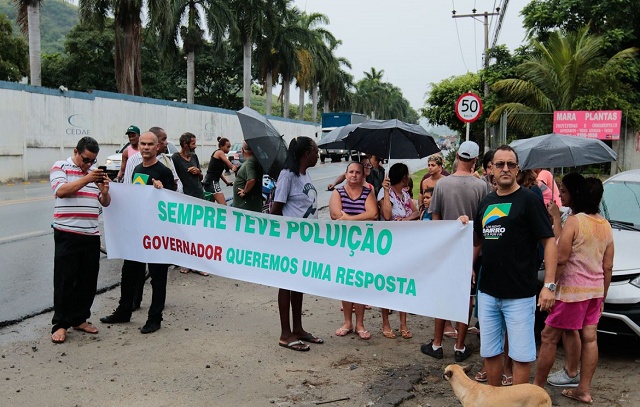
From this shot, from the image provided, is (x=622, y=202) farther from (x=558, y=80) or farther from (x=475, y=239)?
(x=558, y=80)

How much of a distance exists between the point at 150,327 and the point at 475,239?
320cm

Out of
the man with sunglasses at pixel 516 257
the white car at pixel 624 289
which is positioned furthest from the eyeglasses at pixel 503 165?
the white car at pixel 624 289

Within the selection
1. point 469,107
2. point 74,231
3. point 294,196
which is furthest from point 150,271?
point 469,107

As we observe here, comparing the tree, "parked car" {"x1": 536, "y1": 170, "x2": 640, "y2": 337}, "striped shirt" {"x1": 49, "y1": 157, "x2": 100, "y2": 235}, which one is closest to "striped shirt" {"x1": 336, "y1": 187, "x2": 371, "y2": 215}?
"parked car" {"x1": 536, "y1": 170, "x2": 640, "y2": 337}

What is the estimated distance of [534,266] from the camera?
4230 mm

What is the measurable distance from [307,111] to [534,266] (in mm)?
115707

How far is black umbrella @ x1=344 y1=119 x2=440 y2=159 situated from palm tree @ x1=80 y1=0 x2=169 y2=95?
89.2 feet

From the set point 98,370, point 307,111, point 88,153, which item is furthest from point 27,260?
point 307,111

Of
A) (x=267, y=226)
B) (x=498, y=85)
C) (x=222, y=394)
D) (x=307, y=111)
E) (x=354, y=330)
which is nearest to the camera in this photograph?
(x=222, y=394)

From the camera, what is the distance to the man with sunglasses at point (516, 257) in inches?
Result: 164

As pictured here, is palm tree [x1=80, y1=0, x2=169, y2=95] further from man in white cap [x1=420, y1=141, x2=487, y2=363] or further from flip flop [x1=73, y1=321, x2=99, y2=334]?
man in white cap [x1=420, y1=141, x2=487, y2=363]

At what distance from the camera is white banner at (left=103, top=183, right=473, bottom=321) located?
5070 mm

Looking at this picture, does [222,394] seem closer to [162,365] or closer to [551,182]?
[162,365]

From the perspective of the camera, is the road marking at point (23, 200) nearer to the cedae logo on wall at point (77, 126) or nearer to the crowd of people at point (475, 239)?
the crowd of people at point (475, 239)
